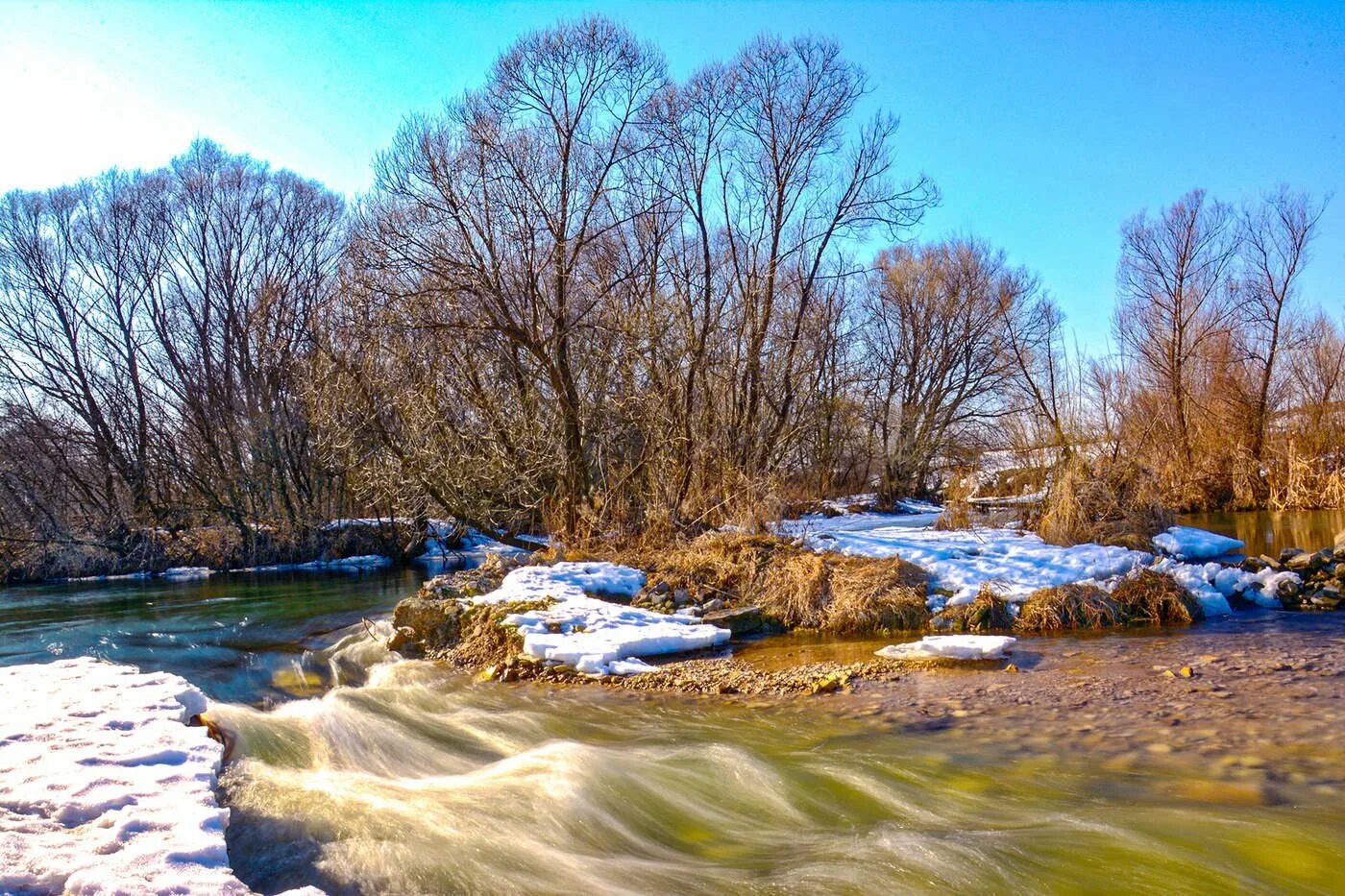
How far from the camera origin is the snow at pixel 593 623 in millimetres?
7773

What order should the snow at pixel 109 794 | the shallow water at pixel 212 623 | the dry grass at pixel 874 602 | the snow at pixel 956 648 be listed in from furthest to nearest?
the dry grass at pixel 874 602 < the shallow water at pixel 212 623 < the snow at pixel 956 648 < the snow at pixel 109 794

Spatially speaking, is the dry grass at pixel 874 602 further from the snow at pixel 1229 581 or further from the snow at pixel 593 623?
the snow at pixel 1229 581

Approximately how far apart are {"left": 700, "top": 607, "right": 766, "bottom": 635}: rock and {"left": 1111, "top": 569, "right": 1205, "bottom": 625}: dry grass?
12.1 feet

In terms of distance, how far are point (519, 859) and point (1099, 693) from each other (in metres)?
4.34

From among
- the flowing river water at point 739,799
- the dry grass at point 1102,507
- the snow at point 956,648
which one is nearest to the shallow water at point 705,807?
the flowing river water at point 739,799

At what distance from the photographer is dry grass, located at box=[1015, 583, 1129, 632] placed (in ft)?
27.6

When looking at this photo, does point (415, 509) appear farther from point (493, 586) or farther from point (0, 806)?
point (0, 806)

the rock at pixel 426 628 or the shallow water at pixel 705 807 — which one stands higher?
the rock at pixel 426 628

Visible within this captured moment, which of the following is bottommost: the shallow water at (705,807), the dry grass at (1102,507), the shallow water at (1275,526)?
the shallow water at (705,807)

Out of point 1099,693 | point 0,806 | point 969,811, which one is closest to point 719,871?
point 969,811

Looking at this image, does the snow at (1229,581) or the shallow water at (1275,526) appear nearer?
the snow at (1229,581)

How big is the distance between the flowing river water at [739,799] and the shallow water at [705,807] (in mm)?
15

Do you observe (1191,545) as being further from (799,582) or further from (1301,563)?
(799,582)

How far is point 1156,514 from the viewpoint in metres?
12.2
